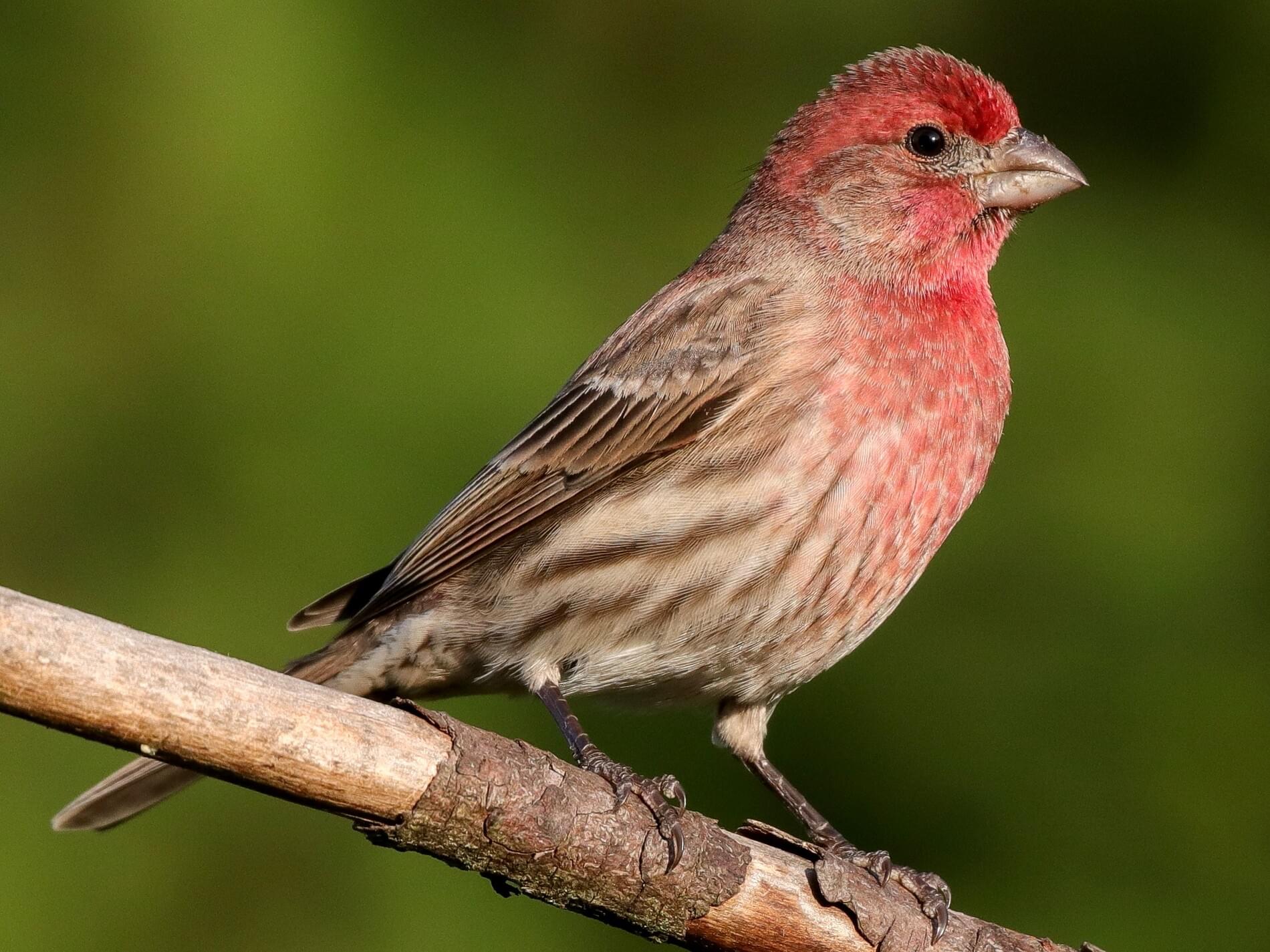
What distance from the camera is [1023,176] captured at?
15.3 ft

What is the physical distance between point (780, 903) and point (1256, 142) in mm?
3557

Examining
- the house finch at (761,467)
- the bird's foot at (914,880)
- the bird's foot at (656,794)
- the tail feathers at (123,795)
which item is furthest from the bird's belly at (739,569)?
the tail feathers at (123,795)

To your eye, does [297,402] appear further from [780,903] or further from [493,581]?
[780,903]

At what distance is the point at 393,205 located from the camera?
5.58 metres

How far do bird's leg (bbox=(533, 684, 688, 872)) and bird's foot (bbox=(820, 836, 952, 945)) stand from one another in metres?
0.43

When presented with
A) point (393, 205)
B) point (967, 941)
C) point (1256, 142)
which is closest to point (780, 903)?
point (967, 941)

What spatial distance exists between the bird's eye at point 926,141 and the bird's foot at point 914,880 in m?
1.92

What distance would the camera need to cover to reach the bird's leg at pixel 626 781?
11.5 feet

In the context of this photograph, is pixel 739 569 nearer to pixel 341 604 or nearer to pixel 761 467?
pixel 761 467

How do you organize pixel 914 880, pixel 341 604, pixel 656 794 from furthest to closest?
pixel 341 604 < pixel 914 880 < pixel 656 794

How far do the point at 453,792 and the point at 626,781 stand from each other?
0.64 metres

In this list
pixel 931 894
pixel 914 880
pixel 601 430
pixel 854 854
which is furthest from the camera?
pixel 601 430

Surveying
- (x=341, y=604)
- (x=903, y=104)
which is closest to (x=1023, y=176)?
(x=903, y=104)

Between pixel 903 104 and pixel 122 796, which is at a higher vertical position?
pixel 903 104
